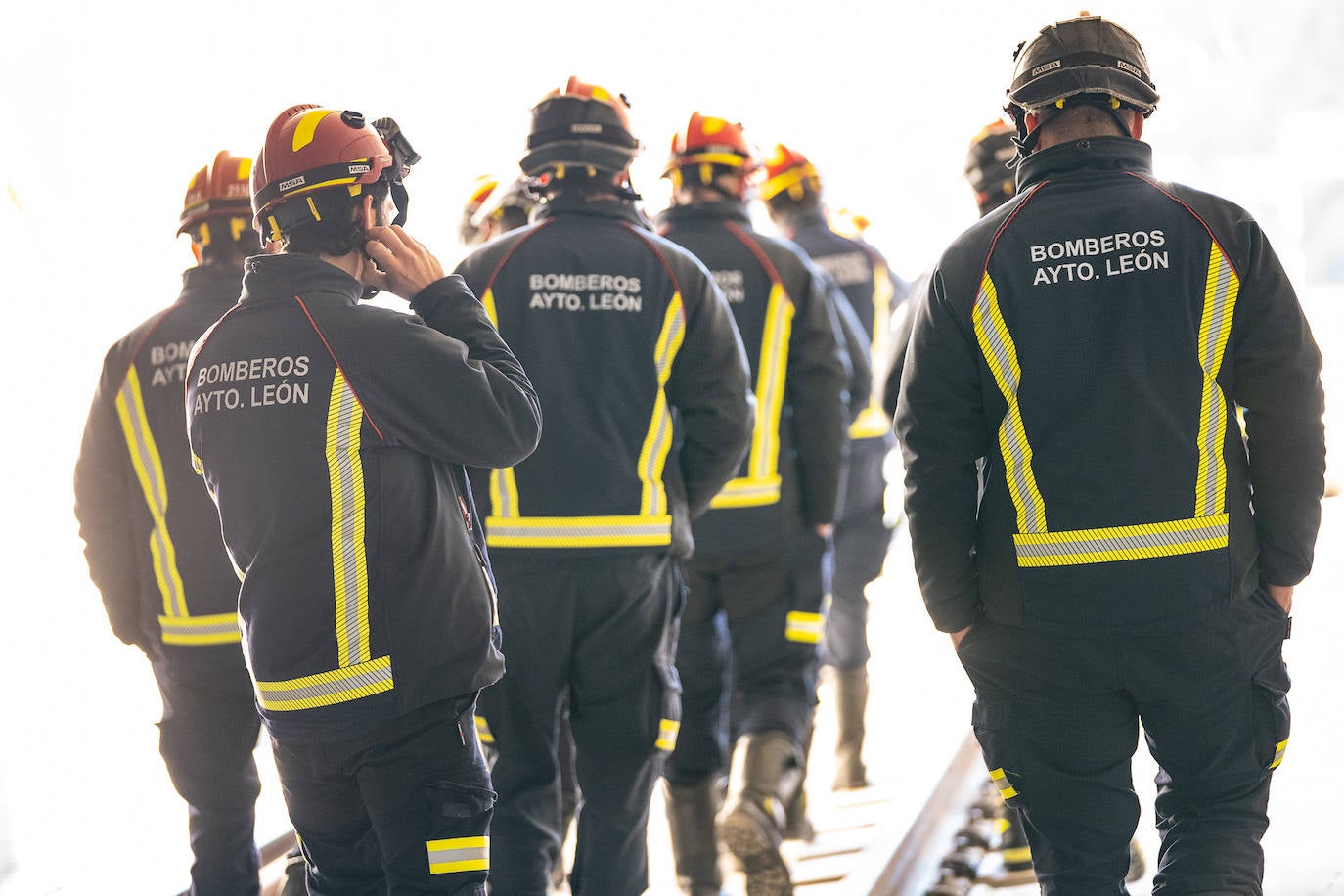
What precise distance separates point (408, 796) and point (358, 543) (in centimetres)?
43

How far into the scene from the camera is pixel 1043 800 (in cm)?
242

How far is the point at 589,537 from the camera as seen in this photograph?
3047 millimetres

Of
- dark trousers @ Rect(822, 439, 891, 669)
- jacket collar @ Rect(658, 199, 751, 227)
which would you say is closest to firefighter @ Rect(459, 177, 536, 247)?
jacket collar @ Rect(658, 199, 751, 227)

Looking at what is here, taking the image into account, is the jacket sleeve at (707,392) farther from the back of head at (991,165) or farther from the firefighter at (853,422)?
the firefighter at (853,422)

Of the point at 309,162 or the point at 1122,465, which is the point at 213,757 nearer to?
the point at 309,162

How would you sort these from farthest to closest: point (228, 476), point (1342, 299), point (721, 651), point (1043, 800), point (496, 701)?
point (1342, 299) < point (721, 651) < point (496, 701) < point (1043, 800) < point (228, 476)

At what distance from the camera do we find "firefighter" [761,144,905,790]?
5.16m

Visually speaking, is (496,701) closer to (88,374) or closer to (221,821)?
(221,821)

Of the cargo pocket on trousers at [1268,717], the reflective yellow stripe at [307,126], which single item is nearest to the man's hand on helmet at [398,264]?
the reflective yellow stripe at [307,126]

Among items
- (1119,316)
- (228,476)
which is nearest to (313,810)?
(228,476)

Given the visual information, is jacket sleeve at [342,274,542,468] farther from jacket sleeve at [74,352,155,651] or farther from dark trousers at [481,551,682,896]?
jacket sleeve at [74,352,155,651]

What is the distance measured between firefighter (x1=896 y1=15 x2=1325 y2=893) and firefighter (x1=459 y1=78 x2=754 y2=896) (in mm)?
859

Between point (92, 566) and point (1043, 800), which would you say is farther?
point (92, 566)

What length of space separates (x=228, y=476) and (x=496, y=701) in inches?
40.7
